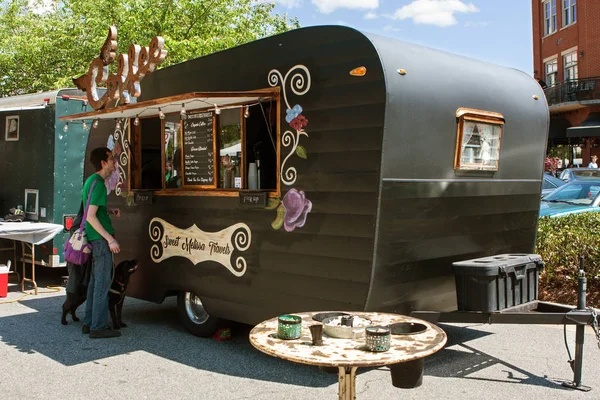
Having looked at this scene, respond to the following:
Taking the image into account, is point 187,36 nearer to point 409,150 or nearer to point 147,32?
point 147,32

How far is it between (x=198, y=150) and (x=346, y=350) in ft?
12.9

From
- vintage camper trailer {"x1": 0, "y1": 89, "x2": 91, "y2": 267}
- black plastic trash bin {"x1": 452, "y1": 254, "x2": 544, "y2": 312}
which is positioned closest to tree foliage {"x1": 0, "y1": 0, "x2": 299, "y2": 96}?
vintage camper trailer {"x1": 0, "y1": 89, "x2": 91, "y2": 267}

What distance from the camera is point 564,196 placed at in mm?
10805

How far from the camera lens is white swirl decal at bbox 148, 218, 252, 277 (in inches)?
227

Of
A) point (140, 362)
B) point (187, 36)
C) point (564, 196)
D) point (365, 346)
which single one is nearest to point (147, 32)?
point (187, 36)

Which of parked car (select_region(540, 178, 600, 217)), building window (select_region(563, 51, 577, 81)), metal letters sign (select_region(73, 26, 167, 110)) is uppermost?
building window (select_region(563, 51, 577, 81))

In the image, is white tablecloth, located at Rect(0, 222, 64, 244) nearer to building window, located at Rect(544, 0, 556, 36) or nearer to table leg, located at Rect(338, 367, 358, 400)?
table leg, located at Rect(338, 367, 358, 400)

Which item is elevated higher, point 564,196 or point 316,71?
point 316,71

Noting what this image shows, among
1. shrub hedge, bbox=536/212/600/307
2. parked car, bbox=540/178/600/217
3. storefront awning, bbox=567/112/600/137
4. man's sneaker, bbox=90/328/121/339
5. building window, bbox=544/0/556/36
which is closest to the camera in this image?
man's sneaker, bbox=90/328/121/339

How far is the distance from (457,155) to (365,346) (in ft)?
9.08

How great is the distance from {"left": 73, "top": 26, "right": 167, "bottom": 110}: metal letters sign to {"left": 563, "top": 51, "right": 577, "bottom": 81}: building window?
27.4 meters

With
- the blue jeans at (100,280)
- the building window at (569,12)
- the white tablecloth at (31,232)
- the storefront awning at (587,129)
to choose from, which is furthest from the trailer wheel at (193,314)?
the building window at (569,12)

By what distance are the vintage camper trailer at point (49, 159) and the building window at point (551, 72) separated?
27539 millimetres

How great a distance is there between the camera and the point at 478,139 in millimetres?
5473
